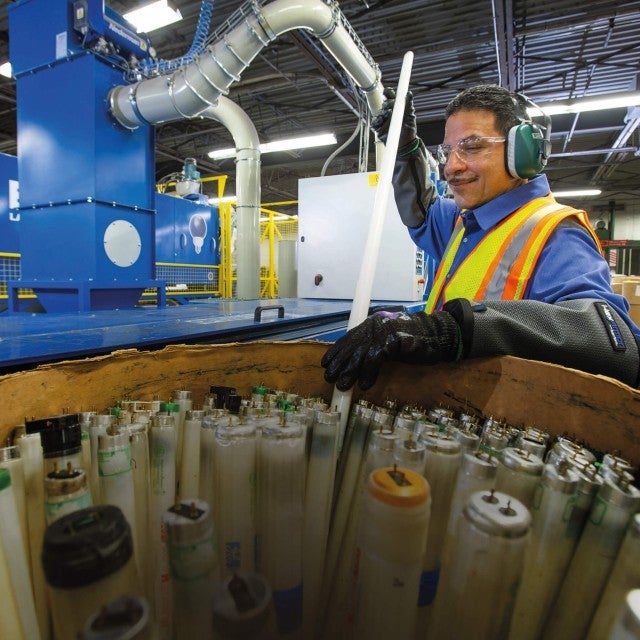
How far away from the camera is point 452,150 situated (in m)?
1.35

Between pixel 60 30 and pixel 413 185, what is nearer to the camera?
pixel 413 185

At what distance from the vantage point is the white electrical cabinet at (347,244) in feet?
9.95

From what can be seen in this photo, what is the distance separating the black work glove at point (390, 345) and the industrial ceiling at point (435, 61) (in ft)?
7.45

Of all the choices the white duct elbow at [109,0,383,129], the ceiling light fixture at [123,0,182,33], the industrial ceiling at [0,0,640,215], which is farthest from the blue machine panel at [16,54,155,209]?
the ceiling light fixture at [123,0,182,33]

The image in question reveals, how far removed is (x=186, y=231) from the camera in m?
4.65

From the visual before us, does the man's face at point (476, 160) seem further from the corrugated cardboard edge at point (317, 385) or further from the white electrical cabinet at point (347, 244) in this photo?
the white electrical cabinet at point (347, 244)

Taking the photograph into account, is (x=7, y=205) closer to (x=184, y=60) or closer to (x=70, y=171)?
(x=70, y=171)

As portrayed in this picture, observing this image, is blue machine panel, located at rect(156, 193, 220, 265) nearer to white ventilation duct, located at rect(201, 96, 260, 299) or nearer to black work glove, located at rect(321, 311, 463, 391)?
white ventilation duct, located at rect(201, 96, 260, 299)

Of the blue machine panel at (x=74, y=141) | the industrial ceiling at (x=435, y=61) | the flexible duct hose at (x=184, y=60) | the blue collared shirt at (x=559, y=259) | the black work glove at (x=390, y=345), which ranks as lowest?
the black work glove at (x=390, y=345)

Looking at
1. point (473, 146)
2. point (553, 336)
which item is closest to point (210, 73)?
point (473, 146)

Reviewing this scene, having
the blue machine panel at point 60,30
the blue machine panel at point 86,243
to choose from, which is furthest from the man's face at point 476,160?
the blue machine panel at point 60,30

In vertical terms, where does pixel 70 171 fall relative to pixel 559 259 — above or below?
above

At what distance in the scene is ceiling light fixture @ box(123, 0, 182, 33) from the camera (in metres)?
3.07

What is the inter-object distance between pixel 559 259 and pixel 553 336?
313mm
